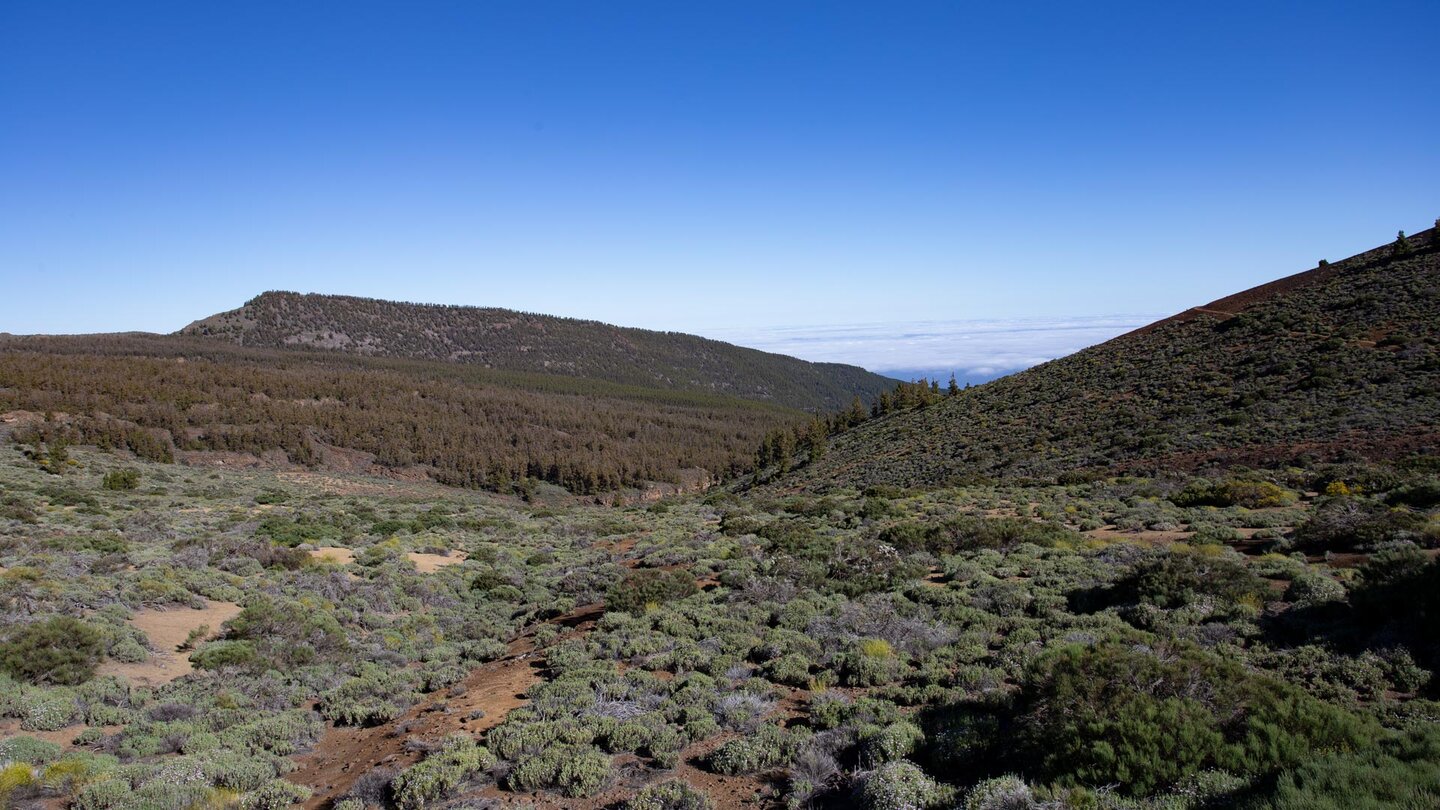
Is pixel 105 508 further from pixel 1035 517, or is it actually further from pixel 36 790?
pixel 1035 517

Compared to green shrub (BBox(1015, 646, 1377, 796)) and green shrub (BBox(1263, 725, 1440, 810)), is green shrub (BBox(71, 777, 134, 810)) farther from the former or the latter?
green shrub (BBox(1263, 725, 1440, 810))

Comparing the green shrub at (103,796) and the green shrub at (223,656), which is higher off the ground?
the green shrub at (103,796)

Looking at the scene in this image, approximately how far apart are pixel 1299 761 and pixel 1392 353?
37769 mm

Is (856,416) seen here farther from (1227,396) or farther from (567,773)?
(567,773)

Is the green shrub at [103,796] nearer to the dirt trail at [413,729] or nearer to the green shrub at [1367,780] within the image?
the dirt trail at [413,729]

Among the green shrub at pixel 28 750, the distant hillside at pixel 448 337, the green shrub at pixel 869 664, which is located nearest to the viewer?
the green shrub at pixel 28 750

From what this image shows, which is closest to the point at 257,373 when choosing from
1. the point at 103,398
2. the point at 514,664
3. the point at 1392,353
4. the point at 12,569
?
the point at 103,398

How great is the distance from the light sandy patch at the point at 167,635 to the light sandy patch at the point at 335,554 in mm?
3712

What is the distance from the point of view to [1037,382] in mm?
50000

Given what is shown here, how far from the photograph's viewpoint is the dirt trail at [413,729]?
6.98 m

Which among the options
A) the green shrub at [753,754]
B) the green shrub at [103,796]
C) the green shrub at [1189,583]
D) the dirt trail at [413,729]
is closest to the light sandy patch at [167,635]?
the dirt trail at [413,729]

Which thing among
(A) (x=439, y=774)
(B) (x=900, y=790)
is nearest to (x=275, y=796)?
(A) (x=439, y=774)

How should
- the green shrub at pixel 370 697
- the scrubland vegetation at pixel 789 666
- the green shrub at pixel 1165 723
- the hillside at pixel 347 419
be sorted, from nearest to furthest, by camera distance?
the green shrub at pixel 1165 723 → the scrubland vegetation at pixel 789 666 → the green shrub at pixel 370 697 → the hillside at pixel 347 419

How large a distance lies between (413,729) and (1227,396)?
3827 cm
